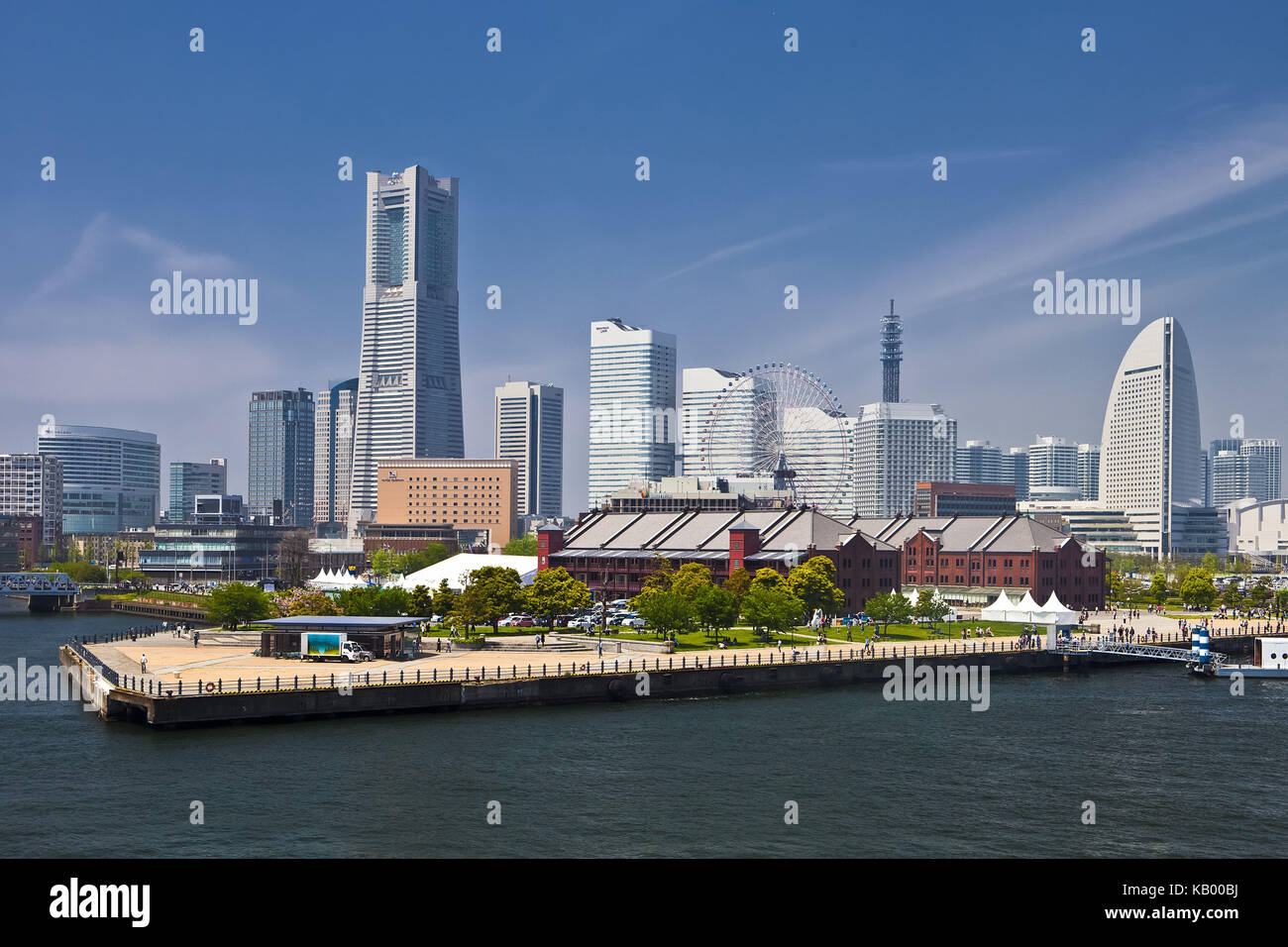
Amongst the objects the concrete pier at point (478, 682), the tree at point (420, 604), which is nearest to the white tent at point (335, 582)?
the tree at point (420, 604)

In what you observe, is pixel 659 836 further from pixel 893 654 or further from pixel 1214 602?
pixel 1214 602

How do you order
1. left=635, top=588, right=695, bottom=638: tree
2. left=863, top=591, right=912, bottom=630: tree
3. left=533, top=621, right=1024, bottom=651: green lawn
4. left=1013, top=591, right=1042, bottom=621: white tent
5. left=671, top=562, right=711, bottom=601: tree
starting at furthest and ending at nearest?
left=1013, top=591, right=1042, bottom=621: white tent < left=863, top=591, right=912, bottom=630: tree < left=671, top=562, right=711, bottom=601: tree < left=533, top=621, right=1024, bottom=651: green lawn < left=635, top=588, right=695, bottom=638: tree

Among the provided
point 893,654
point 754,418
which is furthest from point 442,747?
point 754,418

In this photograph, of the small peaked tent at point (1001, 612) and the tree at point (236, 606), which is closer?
the tree at point (236, 606)

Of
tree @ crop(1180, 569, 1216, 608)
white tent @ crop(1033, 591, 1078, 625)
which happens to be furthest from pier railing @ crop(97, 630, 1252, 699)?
tree @ crop(1180, 569, 1216, 608)

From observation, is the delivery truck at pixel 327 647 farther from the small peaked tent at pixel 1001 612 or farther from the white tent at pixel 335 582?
the small peaked tent at pixel 1001 612

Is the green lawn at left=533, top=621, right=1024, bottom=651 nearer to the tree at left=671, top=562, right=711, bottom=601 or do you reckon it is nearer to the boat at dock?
the tree at left=671, top=562, right=711, bottom=601

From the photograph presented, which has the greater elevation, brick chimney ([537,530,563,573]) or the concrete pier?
brick chimney ([537,530,563,573])
